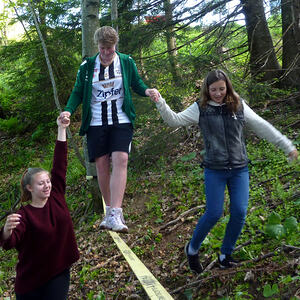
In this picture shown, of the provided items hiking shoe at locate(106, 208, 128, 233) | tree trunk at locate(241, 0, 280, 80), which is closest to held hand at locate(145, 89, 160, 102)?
hiking shoe at locate(106, 208, 128, 233)

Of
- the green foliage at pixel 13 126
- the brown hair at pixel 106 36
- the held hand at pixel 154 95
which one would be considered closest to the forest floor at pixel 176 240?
the held hand at pixel 154 95

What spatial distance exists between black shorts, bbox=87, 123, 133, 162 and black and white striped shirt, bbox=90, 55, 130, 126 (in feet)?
0.18

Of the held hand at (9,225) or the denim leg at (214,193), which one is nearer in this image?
the held hand at (9,225)

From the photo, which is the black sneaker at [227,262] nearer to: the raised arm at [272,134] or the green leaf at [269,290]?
the green leaf at [269,290]

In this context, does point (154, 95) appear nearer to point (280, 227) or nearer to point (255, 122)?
point (255, 122)

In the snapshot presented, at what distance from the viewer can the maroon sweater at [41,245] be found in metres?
2.90

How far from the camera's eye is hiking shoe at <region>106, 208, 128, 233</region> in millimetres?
3396

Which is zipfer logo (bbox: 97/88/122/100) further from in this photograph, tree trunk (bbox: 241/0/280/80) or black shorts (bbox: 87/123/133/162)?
tree trunk (bbox: 241/0/280/80)

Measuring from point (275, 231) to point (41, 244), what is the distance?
8.31ft

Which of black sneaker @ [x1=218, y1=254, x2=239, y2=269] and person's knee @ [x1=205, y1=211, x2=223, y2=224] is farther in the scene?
black sneaker @ [x1=218, y1=254, x2=239, y2=269]

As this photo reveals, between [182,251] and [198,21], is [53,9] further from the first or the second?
[182,251]

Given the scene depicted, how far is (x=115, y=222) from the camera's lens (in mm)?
3434

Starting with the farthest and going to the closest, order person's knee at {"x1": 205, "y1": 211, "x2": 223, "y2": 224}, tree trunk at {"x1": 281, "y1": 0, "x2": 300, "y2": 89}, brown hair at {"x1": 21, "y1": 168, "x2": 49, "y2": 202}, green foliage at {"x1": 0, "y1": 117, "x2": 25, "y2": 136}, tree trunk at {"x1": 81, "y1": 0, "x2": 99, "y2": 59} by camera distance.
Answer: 1. green foliage at {"x1": 0, "y1": 117, "x2": 25, "y2": 136}
2. tree trunk at {"x1": 281, "y1": 0, "x2": 300, "y2": 89}
3. tree trunk at {"x1": 81, "y1": 0, "x2": 99, "y2": 59}
4. person's knee at {"x1": 205, "y1": 211, "x2": 223, "y2": 224}
5. brown hair at {"x1": 21, "y1": 168, "x2": 49, "y2": 202}

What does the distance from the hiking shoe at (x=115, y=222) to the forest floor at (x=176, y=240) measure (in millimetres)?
1144
